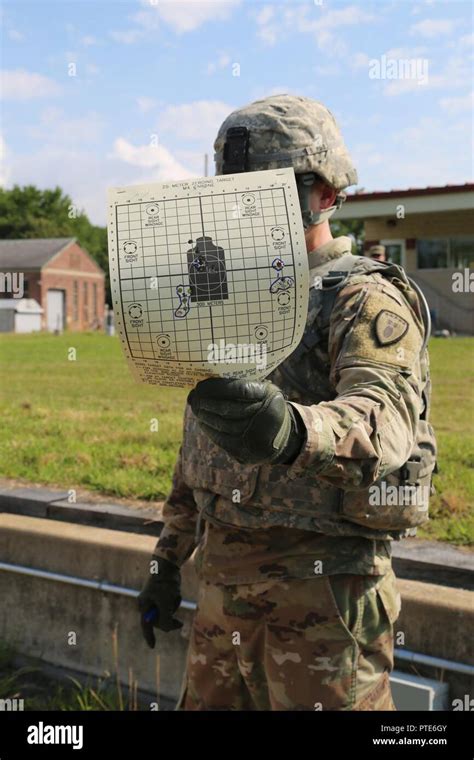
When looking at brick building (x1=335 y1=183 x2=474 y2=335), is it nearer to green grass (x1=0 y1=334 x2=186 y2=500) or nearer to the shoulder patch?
green grass (x1=0 y1=334 x2=186 y2=500)

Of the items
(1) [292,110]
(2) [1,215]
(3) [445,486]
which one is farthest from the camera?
(2) [1,215]

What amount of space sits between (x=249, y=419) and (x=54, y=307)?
46.0 m

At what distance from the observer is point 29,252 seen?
47.2 m

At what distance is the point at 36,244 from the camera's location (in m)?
48.4

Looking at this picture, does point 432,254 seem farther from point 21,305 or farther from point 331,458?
point 21,305

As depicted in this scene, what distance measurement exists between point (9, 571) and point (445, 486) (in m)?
2.12

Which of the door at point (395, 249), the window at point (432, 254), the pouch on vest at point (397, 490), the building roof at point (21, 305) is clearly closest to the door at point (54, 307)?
the building roof at point (21, 305)

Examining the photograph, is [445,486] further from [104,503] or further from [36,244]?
[36,244]

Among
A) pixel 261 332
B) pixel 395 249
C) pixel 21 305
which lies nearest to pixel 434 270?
pixel 395 249

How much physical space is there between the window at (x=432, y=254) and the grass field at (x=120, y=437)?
28.8ft

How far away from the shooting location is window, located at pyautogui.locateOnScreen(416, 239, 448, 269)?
19.5 metres

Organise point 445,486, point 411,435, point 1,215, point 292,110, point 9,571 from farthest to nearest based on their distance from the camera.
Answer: point 1,215, point 445,486, point 9,571, point 292,110, point 411,435

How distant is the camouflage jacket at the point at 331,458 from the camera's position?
1.51m

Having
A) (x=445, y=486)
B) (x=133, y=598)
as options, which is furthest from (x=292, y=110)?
(x=445, y=486)
